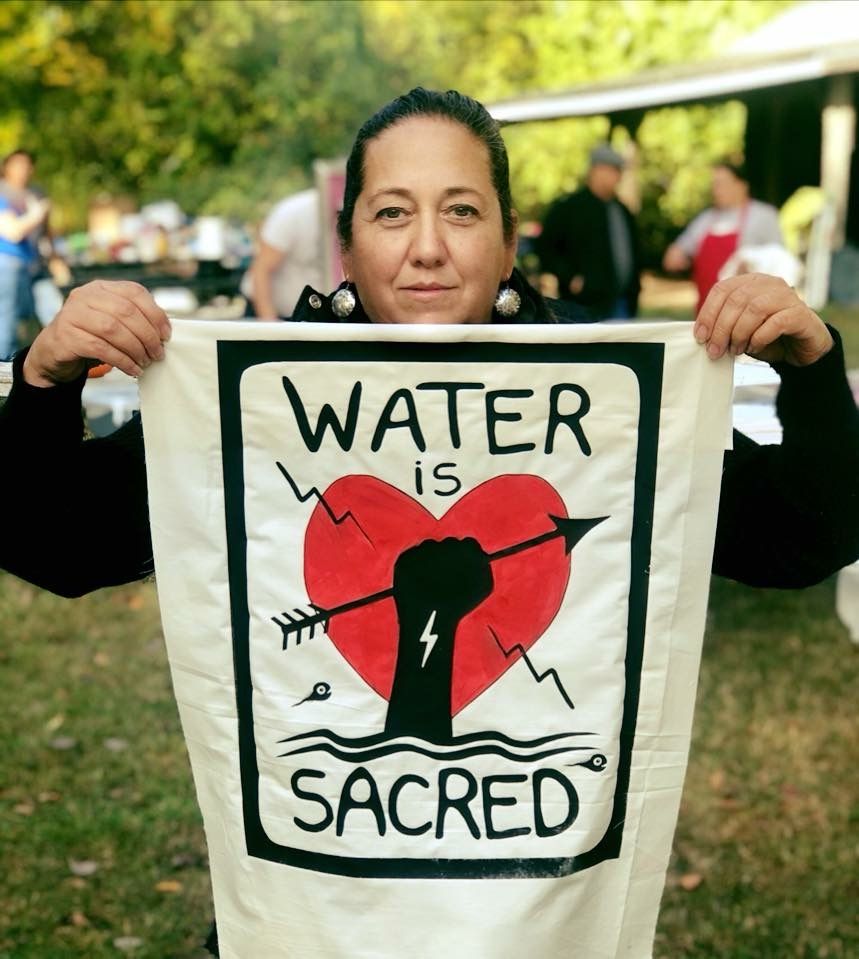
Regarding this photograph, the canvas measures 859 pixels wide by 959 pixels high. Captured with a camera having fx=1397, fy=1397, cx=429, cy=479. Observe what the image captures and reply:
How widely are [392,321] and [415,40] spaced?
25077mm

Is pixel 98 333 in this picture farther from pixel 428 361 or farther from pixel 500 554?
pixel 500 554

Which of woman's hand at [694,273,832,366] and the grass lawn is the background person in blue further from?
woman's hand at [694,273,832,366]

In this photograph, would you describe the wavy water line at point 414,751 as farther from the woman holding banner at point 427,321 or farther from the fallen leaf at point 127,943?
the fallen leaf at point 127,943

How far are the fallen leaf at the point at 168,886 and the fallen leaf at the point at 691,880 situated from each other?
4.45ft

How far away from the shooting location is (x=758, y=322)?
1.66m

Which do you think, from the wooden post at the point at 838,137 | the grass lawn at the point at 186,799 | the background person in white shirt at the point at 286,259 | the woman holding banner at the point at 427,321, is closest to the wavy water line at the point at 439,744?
the woman holding banner at the point at 427,321

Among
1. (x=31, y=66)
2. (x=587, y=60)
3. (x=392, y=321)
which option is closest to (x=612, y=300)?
(x=392, y=321)

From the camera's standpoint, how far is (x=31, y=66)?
2683 cm

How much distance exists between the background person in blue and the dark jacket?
3.64 metres

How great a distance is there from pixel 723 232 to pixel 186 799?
724cm

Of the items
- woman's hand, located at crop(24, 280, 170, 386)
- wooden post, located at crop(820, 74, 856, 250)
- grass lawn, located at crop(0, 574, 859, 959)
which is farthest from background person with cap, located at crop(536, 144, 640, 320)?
woman's hand, located at crop(24, 280, 170, 386)

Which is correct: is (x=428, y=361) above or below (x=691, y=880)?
above

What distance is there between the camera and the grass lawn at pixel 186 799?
356cm

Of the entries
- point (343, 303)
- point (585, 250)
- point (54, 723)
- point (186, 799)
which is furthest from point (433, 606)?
point (585, 250)
